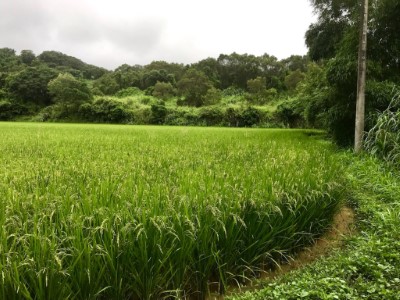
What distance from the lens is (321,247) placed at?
371 centimetres

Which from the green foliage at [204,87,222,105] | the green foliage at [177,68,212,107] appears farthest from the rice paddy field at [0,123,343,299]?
the green foliage at [177,68,212,107]

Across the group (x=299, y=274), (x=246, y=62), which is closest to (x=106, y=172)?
(x=299, y=274)

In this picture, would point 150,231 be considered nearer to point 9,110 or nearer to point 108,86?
point 9,110

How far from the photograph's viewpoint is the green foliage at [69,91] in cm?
3728

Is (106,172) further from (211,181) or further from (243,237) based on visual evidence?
(243,237)

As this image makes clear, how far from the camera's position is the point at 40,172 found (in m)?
4.36

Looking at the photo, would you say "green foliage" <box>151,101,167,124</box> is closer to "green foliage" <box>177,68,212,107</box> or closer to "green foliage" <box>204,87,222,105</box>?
"green foliage" <box>204,87,222,105</box>

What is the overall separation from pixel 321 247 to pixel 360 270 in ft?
3.22

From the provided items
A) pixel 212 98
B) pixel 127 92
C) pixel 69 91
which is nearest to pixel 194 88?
pixel 212 98

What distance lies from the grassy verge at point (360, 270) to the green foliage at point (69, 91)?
1479 inches

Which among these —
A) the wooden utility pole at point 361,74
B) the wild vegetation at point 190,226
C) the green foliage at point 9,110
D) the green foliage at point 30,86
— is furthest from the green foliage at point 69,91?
the wooden utility pole at point 361,74

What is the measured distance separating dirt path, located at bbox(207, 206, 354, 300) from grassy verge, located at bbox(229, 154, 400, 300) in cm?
15

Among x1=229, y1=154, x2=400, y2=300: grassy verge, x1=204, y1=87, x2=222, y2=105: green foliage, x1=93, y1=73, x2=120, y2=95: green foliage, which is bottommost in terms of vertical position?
x1=229, y1=154, x2=400, y2=300: grassy verge

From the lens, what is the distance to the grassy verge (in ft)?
7.86
